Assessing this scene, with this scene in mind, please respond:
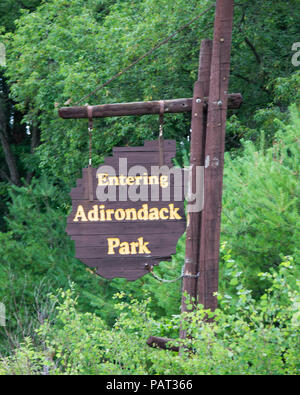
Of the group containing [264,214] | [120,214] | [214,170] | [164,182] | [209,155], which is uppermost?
[209,155]

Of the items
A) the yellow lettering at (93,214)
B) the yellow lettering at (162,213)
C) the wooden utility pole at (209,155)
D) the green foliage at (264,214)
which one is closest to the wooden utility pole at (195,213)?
the wooden utility pole at (209,155)

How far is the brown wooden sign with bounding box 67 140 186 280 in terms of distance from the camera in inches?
207

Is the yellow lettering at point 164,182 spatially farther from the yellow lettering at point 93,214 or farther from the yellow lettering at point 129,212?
the yellow lettering at point 93,214

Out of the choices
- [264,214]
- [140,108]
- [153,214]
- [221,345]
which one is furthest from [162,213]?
[264,214]

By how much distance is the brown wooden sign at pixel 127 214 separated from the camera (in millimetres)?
5266

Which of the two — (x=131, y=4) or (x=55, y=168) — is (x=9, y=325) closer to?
(x=55, y=168)

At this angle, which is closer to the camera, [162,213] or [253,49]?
[162,213]

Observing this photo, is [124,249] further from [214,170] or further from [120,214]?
[214,170]

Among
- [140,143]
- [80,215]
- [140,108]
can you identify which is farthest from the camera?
[140,143]

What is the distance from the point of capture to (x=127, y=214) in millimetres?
5301

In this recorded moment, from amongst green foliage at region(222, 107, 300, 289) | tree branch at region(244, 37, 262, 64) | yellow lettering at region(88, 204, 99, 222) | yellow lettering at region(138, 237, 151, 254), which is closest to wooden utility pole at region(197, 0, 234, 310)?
yellow lettering at region(138, 237, 151, 254)

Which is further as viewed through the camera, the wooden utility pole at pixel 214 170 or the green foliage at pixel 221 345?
the wooden utility pole at pixel 214 170

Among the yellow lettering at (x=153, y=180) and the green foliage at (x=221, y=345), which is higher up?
the yellow lettering at (x=153, y=180)

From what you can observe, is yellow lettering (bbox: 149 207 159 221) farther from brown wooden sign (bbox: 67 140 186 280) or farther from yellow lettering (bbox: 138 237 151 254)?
yellow lettering (bbox: 138 237 151 254)
